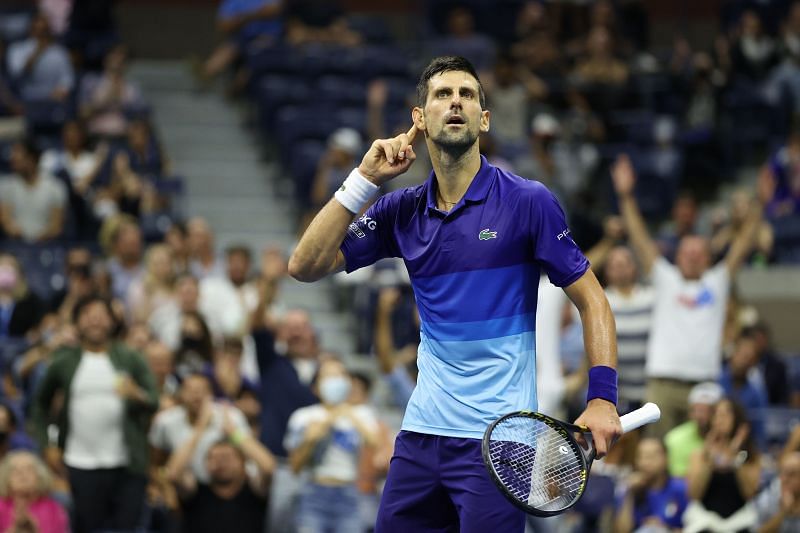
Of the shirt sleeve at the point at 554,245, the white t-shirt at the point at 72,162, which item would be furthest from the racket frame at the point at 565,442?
the white t-shirt at the point at 72,162

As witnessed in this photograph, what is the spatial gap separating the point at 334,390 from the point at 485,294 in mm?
4744

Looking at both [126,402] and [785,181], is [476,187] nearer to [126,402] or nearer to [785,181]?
[126,402]

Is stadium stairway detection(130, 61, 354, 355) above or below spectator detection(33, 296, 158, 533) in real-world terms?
above

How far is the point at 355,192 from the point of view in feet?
15.9

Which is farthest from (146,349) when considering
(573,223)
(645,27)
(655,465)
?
(645,27)

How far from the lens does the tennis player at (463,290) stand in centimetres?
475

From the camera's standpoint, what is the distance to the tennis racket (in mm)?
4516

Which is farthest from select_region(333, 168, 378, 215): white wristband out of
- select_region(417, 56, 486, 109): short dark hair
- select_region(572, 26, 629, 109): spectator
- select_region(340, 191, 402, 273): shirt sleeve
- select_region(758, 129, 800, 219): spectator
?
select_region(572, 26, 629, 109): spectator

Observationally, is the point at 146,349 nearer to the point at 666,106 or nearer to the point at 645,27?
the point at 666,106

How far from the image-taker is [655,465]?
905 cm

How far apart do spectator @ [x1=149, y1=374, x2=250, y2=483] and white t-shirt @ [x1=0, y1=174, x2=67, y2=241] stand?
3.07 m

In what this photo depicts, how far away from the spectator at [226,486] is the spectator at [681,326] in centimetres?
280

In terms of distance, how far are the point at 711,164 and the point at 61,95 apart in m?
6.36

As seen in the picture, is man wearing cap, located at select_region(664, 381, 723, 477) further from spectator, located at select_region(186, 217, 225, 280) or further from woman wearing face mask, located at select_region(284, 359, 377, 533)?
spectator, located at select_region(186, 217, 225, 280)
